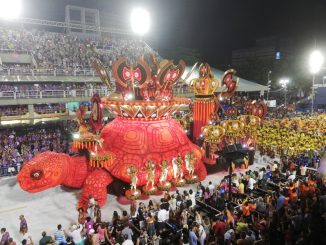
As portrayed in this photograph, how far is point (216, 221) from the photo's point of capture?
795cm

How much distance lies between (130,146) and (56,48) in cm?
1911

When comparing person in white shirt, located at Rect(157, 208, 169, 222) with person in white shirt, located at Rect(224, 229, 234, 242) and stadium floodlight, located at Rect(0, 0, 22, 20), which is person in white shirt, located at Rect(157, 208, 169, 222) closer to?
Result: person in white shirt, located at Rect(224, 229, 234, 242)

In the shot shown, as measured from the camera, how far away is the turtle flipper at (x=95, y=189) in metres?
10.3

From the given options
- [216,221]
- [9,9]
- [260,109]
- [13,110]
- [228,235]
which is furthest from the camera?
[9,9]

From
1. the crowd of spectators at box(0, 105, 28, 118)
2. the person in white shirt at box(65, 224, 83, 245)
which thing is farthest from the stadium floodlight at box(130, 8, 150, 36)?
the person in white shirt at box(65, 224, 83, 245)

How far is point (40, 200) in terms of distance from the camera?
37.6 feet

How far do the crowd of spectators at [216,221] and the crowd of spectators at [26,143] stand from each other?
743cm

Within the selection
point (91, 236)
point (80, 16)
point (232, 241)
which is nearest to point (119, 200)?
point (91, 236)

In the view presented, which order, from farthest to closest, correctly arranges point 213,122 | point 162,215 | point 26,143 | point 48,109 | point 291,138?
point 48,109, point 26,143, point 291,138, point 213,122, point 162,215

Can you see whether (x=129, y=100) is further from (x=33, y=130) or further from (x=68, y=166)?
(x=33, y=130)

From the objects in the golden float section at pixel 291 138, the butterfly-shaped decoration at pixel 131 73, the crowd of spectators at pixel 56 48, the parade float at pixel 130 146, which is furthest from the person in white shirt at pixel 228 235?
the crowd of spectators at pixel 56 48

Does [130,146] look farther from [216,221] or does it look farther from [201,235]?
[201,235]

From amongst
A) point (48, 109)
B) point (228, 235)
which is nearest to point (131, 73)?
point (228, 235)

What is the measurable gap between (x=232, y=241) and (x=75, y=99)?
56.5ft
